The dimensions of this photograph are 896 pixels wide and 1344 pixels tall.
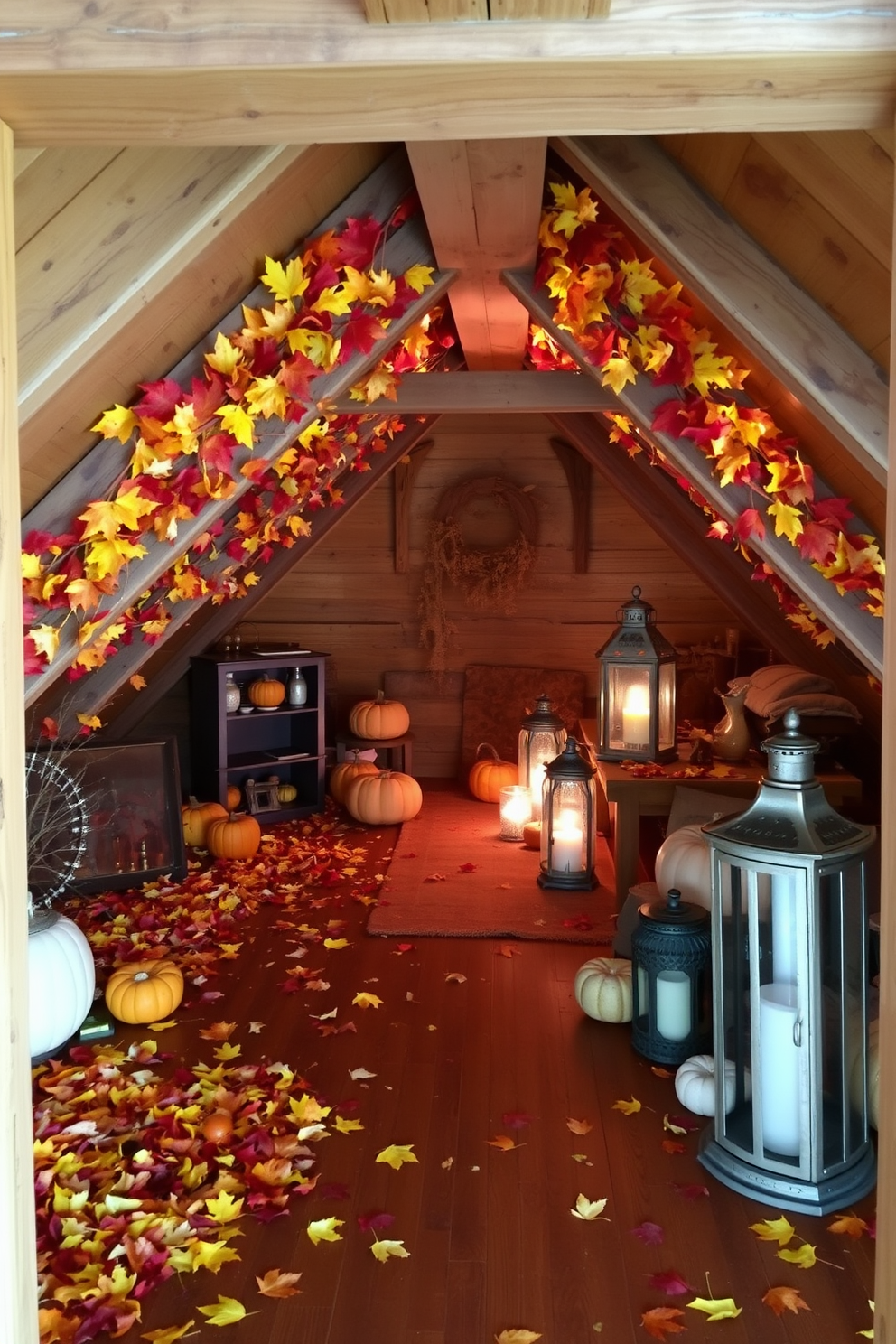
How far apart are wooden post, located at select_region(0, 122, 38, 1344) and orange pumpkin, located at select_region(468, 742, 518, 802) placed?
438cm

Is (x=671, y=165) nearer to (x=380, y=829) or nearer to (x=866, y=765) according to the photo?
(x=866, y=765)

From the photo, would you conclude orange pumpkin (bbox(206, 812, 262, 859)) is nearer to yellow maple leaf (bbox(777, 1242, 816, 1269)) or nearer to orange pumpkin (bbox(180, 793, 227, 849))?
orange pumpkin (bbox(180, 793, 227, 849))

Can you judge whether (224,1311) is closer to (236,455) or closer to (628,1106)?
(628,1106)

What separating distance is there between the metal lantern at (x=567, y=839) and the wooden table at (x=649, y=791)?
0.79 ft

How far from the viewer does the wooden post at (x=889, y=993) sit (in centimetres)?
122

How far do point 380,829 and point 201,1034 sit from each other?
7.50ft

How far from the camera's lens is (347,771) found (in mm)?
5645

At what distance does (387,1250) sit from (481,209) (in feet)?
7.00

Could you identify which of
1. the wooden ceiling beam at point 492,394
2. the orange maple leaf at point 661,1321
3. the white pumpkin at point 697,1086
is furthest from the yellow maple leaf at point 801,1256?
the wooden ceiling beam at point 492,394

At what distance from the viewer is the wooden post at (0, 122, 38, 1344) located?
127 centimetres

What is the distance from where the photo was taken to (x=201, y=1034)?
3.09 m

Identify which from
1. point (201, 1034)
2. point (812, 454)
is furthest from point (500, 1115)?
point (812, 454)

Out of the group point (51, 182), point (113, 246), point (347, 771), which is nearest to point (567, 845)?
point (347, 771)

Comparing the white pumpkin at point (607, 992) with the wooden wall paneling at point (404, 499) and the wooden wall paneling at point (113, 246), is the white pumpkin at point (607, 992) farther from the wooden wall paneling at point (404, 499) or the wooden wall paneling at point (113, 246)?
the wooden wall paneling at point (404, 499)
